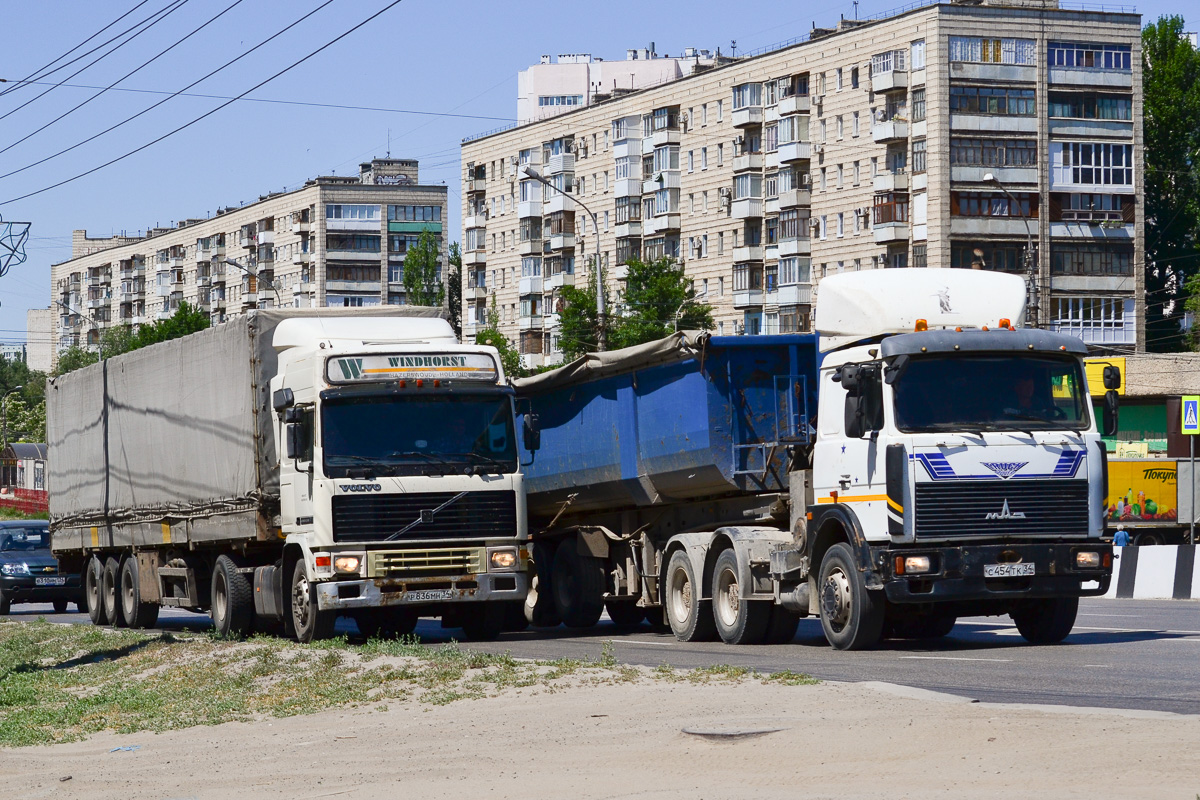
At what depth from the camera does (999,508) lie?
16.0 meters

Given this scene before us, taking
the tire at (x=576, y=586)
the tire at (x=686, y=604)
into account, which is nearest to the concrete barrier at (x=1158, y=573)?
the tire at (x=576, y=586)

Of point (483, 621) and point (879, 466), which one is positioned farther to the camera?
point (483, 621)

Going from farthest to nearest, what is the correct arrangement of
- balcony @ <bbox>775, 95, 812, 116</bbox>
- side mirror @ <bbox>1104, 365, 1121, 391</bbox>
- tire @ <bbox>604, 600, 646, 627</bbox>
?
1. balcony @ <bbox>775, 95, 812, 116</bbox>
2. tire @ <bbox>604, 600, 646, 627</bbox>
3. side mirror @ <bbox>1104, 365, 1121, 391</bbox>

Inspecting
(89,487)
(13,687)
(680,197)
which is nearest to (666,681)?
(13,687)

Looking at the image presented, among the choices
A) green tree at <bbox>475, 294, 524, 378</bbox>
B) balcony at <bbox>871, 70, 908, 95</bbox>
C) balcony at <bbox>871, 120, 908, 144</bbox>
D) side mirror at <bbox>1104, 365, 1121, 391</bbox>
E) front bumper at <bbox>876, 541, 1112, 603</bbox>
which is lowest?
front bumper at <bbox>876, 541, 1112, 603</bbox>

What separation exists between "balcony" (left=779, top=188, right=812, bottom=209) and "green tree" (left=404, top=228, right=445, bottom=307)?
3039 centimetres

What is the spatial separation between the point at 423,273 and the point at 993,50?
144ft

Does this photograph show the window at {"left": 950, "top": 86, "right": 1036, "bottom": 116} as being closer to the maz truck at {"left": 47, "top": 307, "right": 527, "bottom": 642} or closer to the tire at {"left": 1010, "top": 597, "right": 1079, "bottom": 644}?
the maz truck at {"left": 47, "top": 307, "right": 527, "bottom": 642}

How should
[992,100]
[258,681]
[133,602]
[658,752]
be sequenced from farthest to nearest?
[992,100] < [133,602] < [258,681] < [658,752]

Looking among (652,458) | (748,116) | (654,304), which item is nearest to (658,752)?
(652,458)

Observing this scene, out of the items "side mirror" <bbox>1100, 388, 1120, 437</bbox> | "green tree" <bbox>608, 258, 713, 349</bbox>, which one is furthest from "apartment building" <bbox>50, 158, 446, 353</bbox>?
"side mirror" <bbox>1100, 388, 1120, 437</bbox>

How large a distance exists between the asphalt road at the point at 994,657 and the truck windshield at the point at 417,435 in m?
2.08

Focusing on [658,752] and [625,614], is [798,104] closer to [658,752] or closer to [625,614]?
[625,614]

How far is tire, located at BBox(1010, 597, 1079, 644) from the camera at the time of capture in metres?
17.2
